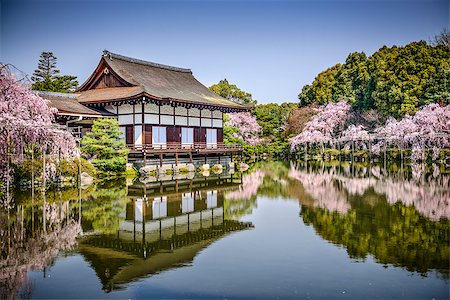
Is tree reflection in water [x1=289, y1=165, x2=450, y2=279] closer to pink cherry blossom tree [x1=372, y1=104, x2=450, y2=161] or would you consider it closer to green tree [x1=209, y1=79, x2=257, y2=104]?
pink cherry blossom tree [x1=372, y1=104, x2=450, y2=161]

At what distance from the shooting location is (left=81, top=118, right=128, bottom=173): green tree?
77.7 feet

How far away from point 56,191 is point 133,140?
32.4ft

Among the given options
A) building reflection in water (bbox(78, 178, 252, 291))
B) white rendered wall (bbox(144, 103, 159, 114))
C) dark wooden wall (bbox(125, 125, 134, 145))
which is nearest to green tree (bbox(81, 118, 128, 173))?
dark wooden wall (bbox(125, 125, 134, 145))

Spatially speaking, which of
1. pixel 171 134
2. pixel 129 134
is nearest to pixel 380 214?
pixel 171 134

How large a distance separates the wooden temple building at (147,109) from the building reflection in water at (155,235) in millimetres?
9816

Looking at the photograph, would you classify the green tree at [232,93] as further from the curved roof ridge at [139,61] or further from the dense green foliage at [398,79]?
the curved roof ridge at [139,61]

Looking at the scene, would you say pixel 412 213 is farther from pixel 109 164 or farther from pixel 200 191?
pixel 109 164

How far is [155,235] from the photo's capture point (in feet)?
34.0

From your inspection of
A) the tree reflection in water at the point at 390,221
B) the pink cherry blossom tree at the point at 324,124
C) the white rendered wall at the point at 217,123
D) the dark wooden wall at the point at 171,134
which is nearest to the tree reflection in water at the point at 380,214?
the tree reflection in water at the point at 390,221

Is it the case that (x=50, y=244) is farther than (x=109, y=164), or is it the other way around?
(x=109, y=164)

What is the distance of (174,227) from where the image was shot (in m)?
11.3

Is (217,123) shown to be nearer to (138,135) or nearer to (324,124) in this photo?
(138,135)

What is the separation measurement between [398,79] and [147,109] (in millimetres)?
26449

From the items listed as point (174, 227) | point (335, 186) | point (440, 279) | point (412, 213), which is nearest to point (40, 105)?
point (174, 227)
